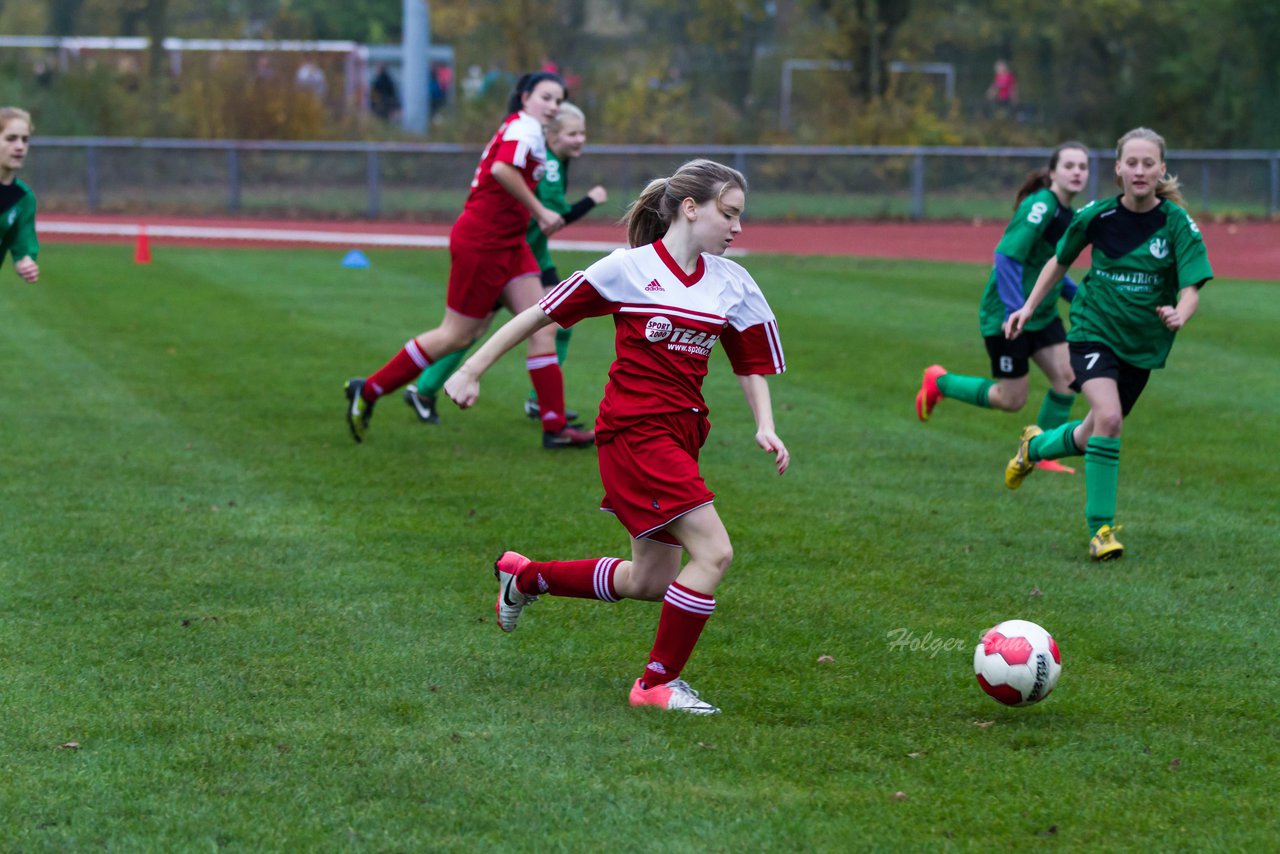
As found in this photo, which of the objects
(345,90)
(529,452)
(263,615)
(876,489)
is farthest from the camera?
(345,90)

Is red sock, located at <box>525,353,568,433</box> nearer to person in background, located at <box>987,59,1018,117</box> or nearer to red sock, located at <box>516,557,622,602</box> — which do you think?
red sock, located at <box>516,557,622,602</box>

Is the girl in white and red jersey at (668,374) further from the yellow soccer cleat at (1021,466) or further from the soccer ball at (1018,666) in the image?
the yellow soccer cleat at (1021,466)

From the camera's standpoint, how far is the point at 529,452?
9266 millimetres

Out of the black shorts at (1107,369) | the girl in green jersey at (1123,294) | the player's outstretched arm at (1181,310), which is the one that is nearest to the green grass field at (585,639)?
the girl in green jersey at (1123,294)

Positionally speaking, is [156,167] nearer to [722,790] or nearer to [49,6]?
[49,6]

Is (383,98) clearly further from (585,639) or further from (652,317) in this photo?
(652,317)

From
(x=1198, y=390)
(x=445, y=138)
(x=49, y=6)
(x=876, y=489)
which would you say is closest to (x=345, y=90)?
(x=445, y=138)

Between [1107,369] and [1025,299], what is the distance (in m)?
1.65

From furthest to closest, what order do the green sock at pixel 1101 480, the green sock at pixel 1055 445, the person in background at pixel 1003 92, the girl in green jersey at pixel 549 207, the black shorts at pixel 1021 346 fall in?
the person in background at pixel 1003 92
the girl in green jersey at pixel 549 207
the black shorts at pixel 1021 346
the green sock at pixel 1055 445
the green sock at pixel 1101 480

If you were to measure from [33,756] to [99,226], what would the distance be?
894 inches

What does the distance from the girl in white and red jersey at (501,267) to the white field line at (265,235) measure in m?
14.2

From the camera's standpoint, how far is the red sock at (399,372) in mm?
9148

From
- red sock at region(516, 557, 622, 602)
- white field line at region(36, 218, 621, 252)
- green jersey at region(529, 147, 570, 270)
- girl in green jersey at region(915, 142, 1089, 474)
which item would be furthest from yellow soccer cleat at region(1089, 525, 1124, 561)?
white field line at region(36, 218, 621, 252)

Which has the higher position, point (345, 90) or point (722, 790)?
point (345, 90)
